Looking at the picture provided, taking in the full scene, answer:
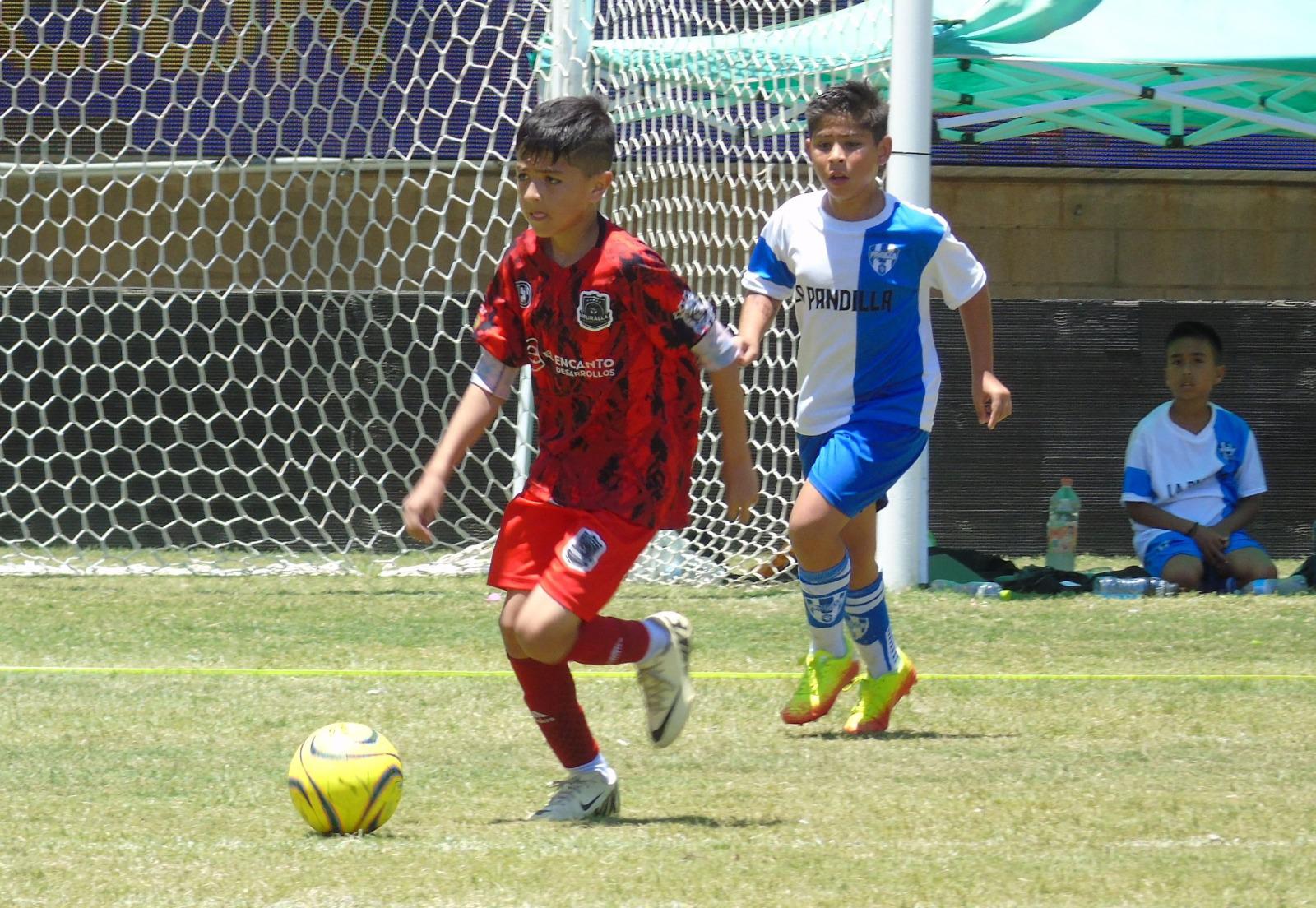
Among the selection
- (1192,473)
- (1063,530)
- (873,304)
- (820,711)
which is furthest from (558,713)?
(1063,530)

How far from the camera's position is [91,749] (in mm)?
4758

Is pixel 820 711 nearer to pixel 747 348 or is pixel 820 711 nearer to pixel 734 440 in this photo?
pixel 747 348

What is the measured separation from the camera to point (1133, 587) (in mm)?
8297

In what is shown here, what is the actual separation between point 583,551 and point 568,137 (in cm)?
91

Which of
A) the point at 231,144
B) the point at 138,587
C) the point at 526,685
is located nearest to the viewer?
the point at 526,685

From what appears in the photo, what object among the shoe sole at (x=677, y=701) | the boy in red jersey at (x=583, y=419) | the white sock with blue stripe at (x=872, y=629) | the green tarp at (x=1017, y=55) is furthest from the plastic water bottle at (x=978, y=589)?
the boy in red jersey at (x=583, y=419)

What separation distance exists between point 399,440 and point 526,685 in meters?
5.66

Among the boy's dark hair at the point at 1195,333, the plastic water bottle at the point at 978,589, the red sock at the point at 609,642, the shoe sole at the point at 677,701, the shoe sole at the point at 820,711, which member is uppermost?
the red sock at the point at 609,642

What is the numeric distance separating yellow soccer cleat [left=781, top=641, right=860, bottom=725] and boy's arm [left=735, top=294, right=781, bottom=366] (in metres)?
0.91

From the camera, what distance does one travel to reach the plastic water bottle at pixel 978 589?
8.07m

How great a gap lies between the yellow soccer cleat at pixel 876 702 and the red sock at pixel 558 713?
4.04 ft

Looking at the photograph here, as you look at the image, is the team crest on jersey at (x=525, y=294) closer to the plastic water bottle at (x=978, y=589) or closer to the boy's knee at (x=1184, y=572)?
the plastic water bottle at (x=978, y=589)

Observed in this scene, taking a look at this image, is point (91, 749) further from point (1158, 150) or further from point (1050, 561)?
point (1158, 150)

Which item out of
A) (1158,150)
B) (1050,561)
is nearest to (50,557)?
(1050,561)
